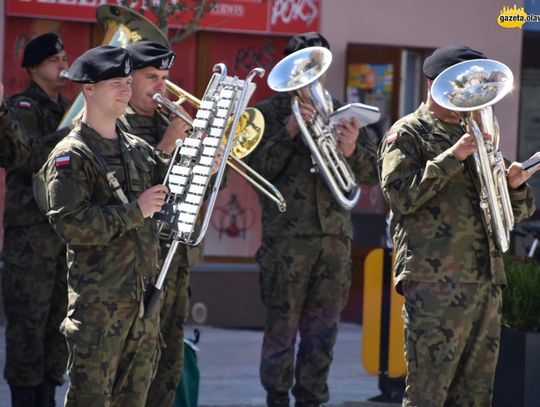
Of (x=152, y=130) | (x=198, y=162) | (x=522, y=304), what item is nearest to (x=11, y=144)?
(x=152, y=130)

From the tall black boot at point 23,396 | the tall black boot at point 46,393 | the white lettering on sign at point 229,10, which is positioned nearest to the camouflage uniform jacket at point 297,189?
the tall black boot at point 46,393

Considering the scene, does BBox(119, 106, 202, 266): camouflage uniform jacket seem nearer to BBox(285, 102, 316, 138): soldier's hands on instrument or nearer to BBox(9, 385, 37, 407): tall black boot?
A: BBox(285, 102, 316, 138): soldier's hands on instrument

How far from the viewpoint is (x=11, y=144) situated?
19.8 feet

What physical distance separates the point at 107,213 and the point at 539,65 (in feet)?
26.3

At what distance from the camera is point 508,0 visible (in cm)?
1120

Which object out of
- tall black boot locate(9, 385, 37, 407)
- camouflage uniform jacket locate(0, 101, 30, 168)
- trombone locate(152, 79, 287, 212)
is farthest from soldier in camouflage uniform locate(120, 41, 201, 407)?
tall black boot locate(9, 385, 37, 407)

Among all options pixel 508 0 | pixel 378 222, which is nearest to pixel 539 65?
pixel 508 0

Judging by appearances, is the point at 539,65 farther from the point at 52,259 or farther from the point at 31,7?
the point at 52,259

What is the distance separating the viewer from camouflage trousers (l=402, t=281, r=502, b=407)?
5.34 meters

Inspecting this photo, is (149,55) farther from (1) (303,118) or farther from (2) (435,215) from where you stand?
(2) (435,215)

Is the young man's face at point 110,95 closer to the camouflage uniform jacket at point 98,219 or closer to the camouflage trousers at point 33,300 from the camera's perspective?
the camouflage uniform jacket at point 98,219

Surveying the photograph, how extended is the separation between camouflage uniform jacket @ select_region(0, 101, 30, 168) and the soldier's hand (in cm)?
127

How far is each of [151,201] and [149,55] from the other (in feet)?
3.70

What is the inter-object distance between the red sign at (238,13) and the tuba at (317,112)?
3.33 m
